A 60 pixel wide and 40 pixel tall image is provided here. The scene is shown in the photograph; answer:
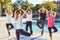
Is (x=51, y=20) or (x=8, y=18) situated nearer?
(x=51, y=20)

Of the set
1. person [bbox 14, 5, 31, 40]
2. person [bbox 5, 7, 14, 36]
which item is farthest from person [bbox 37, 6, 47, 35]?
person [bbox 5, 7, 14, 36]

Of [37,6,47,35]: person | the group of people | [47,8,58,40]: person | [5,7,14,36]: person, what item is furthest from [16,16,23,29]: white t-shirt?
[47,8,58,40]: person

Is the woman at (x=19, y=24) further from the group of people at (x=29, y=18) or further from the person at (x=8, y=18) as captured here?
the person at (x=8, y=18)

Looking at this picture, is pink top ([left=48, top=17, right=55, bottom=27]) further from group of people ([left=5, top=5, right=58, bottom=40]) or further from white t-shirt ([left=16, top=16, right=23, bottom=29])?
white t-shirt ([left=16, top=16, right=23, bottom=29])

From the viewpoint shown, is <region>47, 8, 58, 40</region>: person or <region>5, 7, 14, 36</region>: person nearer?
<region>47, 8, 58, 40</region>: person

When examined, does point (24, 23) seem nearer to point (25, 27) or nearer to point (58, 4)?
point (25, 27)

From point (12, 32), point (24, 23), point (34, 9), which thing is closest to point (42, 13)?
point (34, 9)

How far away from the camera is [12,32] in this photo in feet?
8.91

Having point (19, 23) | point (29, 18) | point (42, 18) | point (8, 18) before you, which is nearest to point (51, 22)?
point (42, 18)

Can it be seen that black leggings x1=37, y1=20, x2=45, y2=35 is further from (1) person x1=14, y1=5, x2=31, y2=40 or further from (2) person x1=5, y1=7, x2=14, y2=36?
(2) person x1=5, y1=7, x2=14, y2=36

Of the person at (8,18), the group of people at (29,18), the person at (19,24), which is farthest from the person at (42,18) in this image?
the person at (8,18)

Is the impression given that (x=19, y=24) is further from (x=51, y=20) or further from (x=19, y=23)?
(x=51, y=20)

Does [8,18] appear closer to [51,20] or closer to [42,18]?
[42,18]

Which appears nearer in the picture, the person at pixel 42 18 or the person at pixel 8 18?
the person at pixel 42 18
